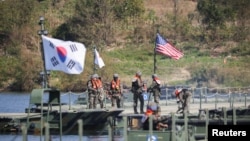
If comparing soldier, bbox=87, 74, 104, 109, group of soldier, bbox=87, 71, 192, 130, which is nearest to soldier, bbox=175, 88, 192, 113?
group of soldier, bbox=87, 71, 192, 130

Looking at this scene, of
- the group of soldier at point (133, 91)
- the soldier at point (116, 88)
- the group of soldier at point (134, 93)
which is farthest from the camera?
the soldier at point (116, 88)

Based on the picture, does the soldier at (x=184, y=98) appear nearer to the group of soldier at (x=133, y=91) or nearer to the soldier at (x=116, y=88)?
the group of soldier at (x=133, y=91)

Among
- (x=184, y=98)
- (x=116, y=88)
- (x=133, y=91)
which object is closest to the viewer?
(x=184, y=98)

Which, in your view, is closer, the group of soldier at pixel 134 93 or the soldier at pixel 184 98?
the soldier at pixel 184 98

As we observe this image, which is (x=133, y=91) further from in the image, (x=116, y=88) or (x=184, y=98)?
(x=184, y=98)

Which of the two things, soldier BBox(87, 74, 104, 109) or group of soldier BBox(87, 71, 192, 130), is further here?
soldier BBox(87, 74, 104, 109)

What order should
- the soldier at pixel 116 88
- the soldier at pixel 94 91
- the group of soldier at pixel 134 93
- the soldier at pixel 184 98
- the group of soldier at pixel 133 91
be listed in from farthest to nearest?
the soldier at pixel 116 88 → the soldier at pixel 94 91 → the group of soldier at pixel 133 91 → the group of soldier at pixel 134 93 → the soldier at pixel 184 98

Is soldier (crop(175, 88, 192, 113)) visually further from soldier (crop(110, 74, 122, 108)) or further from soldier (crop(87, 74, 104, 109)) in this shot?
soldier (crop(87, 74, 104, 109))

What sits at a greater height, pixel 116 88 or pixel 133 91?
pixel 116 88

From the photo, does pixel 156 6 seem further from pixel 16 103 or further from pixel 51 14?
pixel 16 103

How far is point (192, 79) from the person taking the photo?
97188mm

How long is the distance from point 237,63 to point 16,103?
33.9 metres

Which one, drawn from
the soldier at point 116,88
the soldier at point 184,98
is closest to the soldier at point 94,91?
the soldier at point 116,88

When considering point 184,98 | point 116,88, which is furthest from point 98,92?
point 184,98
